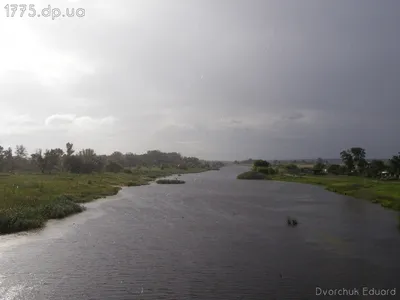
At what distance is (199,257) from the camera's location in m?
35.6

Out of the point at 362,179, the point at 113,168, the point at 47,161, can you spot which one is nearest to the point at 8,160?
the point at 47,161

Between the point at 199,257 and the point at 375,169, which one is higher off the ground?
the point at 375,169

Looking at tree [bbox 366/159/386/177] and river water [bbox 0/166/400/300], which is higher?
tree [bbox 366/159/386/177]

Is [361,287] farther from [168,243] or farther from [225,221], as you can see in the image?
[225,221]

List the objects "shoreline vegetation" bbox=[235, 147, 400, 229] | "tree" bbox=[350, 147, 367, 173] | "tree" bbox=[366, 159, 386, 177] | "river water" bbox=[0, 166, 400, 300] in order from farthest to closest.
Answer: "tree" bbox=[350, 147, 367, 173]
"tree" bbox=[366, 159, 386, 177]
"shoreline vegetation" bbox=[235, 147, 400, 229]
"river water" bbox=[0, 166, 400, 300]

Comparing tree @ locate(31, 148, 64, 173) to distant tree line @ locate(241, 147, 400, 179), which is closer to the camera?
distant tree line @ locate(241, 147, 400, 179)

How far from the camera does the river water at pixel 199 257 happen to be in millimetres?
27406

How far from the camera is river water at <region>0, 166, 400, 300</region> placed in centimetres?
2741

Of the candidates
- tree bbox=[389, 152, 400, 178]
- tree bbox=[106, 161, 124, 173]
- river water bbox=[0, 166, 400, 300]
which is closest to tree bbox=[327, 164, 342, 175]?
tree bbox=[389, 152, 400, 178]

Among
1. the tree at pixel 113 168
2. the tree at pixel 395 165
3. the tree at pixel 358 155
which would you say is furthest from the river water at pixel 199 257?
the tree at pixel 113 168

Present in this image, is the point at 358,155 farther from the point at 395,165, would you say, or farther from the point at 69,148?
the point at 69,148

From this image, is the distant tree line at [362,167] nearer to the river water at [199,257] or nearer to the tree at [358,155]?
the tree at [358,155]

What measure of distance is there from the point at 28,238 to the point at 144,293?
24.2 meters

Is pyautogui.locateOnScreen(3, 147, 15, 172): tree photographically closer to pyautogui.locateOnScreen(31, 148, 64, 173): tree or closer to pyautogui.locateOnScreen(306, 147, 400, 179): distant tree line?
pyautogui.locateOnScreen(31, 148, 64, 173): tree
